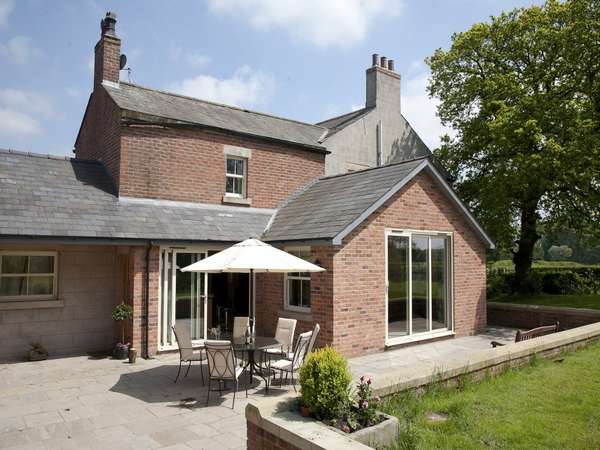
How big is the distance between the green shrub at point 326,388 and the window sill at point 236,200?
30.9 ft

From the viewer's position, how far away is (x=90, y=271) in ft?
39.6

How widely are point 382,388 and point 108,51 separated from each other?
43.1ft

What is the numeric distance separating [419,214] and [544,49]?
11608 millimetres

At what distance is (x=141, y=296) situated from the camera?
11.2 metres

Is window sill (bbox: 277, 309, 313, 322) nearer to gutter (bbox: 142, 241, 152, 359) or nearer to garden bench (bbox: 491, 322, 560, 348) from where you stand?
gutter (bbox: 142, 241, 152, 359)

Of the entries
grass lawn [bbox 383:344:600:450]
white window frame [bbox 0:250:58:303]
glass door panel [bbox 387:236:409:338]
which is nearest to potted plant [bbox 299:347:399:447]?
grass lawn [bbox 383:344:600:450]

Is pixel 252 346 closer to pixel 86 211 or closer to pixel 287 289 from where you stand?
pixel 287 289

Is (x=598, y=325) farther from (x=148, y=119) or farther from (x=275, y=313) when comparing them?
(x=148, y=119)

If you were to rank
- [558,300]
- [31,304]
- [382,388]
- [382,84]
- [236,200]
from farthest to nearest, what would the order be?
[382,84] → [558,300] → [236,200] → [31,304] → [382,388]

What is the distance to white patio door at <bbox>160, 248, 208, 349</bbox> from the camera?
11.6 meters

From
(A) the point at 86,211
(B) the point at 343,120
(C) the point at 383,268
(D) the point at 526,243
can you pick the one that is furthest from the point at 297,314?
(D) the point at 526,243

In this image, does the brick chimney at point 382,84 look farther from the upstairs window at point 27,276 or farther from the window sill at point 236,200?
the upstairs window at point 27,276

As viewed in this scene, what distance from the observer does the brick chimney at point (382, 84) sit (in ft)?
68.7

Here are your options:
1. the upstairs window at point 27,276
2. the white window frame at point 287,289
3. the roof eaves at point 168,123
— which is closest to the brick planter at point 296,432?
the white window frame at point 287,289
